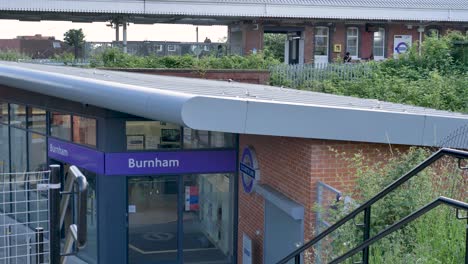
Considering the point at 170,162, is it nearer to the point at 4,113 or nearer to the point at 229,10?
the point at 4,113

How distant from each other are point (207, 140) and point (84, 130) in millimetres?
2552

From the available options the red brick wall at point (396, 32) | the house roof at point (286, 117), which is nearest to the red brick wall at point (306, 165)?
the house roof at point (286, 117)

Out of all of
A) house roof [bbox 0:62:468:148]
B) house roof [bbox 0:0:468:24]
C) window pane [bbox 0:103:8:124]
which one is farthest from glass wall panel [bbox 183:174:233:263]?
house roof [bbox 0:0:468:24]

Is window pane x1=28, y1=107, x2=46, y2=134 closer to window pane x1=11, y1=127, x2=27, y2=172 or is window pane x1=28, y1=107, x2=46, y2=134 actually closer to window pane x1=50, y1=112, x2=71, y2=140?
window pane x1=50, y1=112, x2=71, y2=140

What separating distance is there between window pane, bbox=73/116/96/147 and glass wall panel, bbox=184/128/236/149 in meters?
1.84

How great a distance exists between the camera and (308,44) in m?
37.8

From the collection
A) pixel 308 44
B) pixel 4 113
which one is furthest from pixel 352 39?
pixel 4 113

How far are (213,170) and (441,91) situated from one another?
7050mm

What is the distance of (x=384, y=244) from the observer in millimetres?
6301

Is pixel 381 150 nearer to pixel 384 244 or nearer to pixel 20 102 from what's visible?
pixel 384 244

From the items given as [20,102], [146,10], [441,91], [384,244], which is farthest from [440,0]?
[384,244]

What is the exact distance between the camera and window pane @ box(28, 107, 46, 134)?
16097 mm

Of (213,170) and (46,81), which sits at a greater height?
(46,81)

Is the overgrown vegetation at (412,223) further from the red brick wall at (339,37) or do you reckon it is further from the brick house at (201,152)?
the red brick wall at (339,37)
